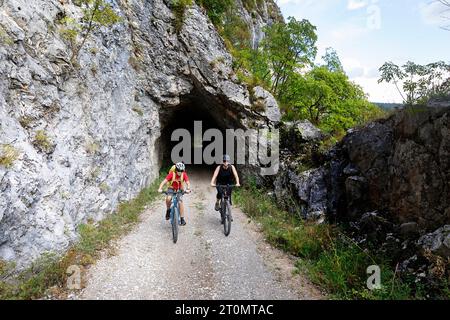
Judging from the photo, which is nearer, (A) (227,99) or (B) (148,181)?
(B) (148,181)

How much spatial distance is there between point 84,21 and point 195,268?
9.12 m

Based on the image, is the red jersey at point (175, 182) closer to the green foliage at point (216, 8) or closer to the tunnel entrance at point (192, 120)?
the tunnel entrance at point (192, 120)

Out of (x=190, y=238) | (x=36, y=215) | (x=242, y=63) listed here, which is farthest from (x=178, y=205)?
(x=242, y=63)

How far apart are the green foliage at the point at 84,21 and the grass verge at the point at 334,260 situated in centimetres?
892

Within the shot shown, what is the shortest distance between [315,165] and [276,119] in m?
5.11

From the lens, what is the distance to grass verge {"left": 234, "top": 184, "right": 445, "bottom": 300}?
5945 mm

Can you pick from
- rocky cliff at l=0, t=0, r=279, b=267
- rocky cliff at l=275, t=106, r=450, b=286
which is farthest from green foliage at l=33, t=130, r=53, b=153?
rocky cliff at l=275, t=106, r=450, b=286

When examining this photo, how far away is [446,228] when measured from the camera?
231 inches

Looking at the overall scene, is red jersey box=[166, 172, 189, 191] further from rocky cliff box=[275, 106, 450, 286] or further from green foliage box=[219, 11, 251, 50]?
green foliage box=[219, 11, 251, 50]

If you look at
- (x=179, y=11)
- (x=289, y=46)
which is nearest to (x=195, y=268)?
(x=179, y=11)

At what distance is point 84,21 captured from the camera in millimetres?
10367

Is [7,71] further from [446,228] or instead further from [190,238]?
[446,228]

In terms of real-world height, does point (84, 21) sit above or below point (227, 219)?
above

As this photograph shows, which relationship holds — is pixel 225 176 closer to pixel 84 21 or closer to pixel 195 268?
pixel 195 268
